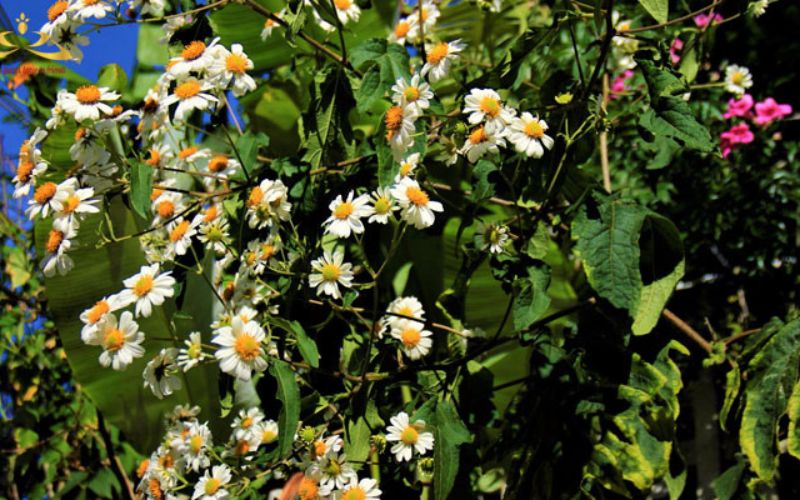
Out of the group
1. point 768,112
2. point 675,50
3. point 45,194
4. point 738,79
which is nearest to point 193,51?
point 45,194

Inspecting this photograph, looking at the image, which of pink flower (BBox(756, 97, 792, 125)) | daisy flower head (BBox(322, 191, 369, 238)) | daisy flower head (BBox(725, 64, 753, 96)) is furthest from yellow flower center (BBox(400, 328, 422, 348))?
pink flower (BBox(756, 97, 792, 125))

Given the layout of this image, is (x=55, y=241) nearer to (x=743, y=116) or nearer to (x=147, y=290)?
(x=147, y=290)

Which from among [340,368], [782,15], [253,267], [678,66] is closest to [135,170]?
[253,267]

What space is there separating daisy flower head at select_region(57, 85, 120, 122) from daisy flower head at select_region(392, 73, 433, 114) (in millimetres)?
466

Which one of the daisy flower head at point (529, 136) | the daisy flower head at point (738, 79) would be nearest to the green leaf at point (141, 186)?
the daisy flower head at point (529, 136)

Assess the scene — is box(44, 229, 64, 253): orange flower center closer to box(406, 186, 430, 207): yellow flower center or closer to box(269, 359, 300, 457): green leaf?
box(269, 359, 300, 457): green leaf

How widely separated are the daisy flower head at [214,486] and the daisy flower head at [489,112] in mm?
684

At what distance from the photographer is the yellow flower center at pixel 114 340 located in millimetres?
1208

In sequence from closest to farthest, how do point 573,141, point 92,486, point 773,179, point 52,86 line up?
point 573,141
point 92,486
point 52,86
point 773,179

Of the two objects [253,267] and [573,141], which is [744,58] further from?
[253,267]

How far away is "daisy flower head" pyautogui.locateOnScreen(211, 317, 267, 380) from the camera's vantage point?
3.64ft

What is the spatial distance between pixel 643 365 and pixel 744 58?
1940mm

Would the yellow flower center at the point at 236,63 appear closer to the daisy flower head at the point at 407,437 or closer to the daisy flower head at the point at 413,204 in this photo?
the daisy flower head at the point at 413,204

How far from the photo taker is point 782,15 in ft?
9.64
